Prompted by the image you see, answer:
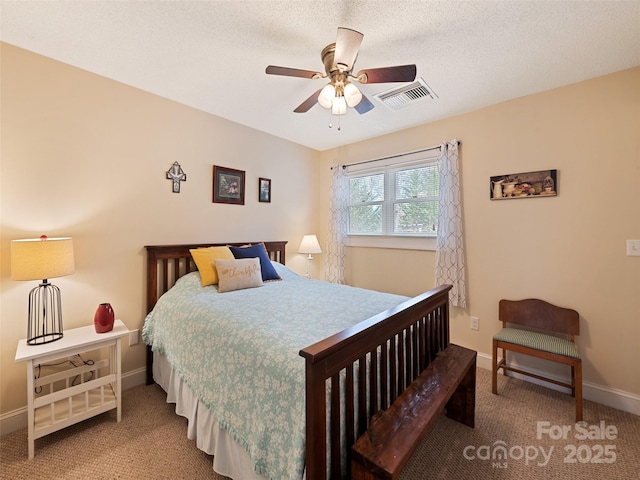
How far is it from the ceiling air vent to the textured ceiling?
86 millimetres

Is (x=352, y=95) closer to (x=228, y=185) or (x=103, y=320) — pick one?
(x=228, y=185)

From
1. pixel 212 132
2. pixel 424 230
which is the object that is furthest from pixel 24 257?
pixel 424 230

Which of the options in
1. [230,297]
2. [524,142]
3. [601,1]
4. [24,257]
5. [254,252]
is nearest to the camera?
[601,1]

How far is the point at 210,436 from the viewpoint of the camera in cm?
151

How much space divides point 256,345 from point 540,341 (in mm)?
2218

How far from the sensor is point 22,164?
185cm

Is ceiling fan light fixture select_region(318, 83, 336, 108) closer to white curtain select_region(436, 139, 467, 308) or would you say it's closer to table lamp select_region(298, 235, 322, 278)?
white curtain select_region(436, 139, 467, 308)

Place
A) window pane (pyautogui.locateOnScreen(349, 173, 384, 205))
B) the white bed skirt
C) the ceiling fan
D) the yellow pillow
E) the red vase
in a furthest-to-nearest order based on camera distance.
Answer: window pane (pyautogui.locateOnScreen(349, 173, 384, 205)) → the yellow pillow → the red vase → the ceiling fan → the white bed skirt

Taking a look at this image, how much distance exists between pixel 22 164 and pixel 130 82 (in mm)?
1019

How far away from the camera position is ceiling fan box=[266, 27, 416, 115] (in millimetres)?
1446

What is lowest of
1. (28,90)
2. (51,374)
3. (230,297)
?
(51,374)

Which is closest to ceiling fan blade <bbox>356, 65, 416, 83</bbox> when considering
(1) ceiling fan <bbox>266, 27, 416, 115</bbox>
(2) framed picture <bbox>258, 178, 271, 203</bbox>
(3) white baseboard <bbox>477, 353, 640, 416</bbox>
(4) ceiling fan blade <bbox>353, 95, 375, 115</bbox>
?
(1) ceiling fan <bbox>266, 27, 416, 115</bbox>

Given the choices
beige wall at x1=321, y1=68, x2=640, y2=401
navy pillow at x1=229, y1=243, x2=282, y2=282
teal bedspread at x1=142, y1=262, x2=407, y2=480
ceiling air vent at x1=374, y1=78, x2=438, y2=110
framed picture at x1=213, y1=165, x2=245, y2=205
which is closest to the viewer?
teal bedspread at x1=142, y1=262, x2=407, y2=480

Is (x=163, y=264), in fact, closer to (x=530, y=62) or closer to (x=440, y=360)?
(x=440, y=360)
